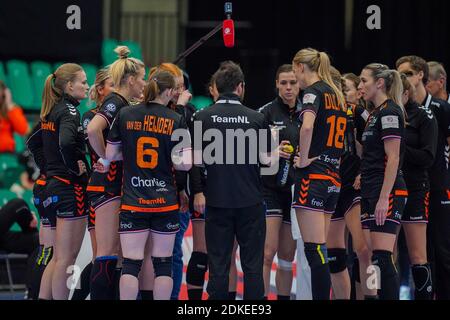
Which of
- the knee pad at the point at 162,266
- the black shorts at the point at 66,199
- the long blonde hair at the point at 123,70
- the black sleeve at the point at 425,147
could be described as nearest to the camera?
the knee pad at the point at 162,266

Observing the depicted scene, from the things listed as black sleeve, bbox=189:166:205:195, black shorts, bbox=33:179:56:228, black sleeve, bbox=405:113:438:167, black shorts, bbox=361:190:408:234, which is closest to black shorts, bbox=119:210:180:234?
black sleeve, bbox=189:166:205:195

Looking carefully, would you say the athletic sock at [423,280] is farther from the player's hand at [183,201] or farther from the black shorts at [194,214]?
the player's hand at [183,201]

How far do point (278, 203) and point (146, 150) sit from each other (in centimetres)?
136

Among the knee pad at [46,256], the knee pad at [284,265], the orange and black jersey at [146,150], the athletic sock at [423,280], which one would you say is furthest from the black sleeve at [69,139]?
the athletic sock at [423,280]

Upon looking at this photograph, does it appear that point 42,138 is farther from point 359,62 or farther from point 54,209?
point 359,62

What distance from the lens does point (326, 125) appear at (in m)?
5.93

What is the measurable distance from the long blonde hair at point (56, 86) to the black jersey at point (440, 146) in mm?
2677

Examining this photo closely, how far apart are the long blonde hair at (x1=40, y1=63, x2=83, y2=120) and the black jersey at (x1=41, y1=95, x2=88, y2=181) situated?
0.04 m

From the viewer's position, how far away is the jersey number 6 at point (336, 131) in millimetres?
5938

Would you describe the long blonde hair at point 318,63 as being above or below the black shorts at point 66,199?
above

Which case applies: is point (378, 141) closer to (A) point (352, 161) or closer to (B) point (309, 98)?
(B) point (309, 98)

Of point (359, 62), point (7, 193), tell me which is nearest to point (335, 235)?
point (7, 193)

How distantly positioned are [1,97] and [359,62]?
5.37 meters

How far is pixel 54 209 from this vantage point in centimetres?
624
